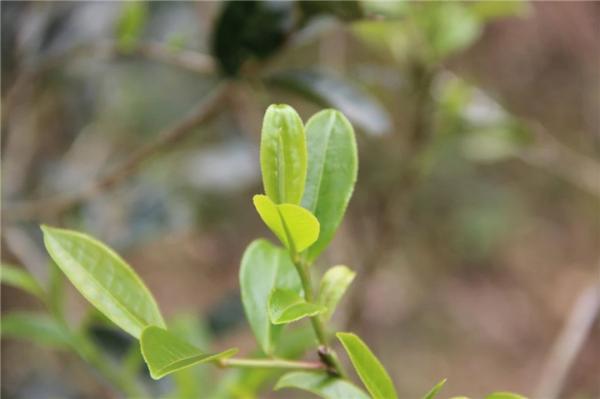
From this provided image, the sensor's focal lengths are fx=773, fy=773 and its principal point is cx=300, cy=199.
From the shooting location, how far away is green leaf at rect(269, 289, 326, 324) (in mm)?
306

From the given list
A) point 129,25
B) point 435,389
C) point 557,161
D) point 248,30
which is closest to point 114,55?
point 129,25

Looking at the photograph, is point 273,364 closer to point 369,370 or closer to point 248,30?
point 369,370

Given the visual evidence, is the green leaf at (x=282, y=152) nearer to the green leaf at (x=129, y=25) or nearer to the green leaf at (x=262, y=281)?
the green leaf at (x=262, y=281)

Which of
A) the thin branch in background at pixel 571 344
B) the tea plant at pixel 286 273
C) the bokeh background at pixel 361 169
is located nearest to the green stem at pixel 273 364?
the tea plant at pixel 286 273

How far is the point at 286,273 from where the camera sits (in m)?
0.38

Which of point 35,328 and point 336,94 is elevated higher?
point 336,94

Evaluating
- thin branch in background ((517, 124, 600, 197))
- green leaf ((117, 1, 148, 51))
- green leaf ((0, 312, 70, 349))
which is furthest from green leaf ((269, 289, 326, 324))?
thin branch in background ((517, 124, 600, 197))

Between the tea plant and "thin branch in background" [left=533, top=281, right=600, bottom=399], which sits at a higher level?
the tea plant

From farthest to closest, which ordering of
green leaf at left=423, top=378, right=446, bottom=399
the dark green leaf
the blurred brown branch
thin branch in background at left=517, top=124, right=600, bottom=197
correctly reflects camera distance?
1. thin branch in background at left=517, top=124, right=600, bottom=197
2. the blurred brown branch
3. the dark green leaf
4. green leaf at left=423, top=378, right=446, bottom=399

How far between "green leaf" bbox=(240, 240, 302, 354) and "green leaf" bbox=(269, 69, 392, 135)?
186mm

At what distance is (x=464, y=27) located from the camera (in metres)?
0.68

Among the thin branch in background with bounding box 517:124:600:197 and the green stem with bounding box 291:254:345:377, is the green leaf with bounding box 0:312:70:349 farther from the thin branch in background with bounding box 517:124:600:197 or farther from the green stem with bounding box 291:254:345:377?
the thin branch in background with bounding box 517:124:600:197

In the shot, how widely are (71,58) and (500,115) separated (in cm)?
44

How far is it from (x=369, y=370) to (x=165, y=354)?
8 centimetres
